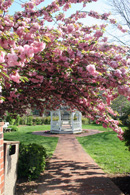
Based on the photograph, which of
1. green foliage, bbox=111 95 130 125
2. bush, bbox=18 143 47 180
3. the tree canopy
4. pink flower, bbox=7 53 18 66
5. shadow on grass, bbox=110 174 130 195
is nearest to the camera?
pink flower, bbox=7 53 18 66

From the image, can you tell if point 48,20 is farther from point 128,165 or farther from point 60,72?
point 128,165

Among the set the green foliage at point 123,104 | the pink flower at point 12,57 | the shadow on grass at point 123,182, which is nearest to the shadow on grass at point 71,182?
the shadow on grass at point 123,182

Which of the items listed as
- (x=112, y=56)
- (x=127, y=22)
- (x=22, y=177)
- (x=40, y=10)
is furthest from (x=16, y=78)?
(x=127, y=22)

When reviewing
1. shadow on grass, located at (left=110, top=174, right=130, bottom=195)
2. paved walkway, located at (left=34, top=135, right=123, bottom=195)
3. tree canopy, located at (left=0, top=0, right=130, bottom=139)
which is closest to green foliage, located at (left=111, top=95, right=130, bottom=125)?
paved walkway, located at (left=34, top=135, right=123, bottom=195)

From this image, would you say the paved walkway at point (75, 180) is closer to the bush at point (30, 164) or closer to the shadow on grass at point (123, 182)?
the shadow on grass at point (123, 182)

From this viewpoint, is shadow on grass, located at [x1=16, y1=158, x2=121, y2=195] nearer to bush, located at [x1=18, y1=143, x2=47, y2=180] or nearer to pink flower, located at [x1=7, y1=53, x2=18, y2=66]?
bush, located at [x1=18, y1=143, x2=47, y2=180]

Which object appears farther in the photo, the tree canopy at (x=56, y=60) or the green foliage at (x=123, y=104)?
the green foliage at (x=123, y=104)

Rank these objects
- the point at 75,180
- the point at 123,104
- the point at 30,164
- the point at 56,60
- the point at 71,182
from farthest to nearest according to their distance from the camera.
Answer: the point at 123,104 < the point at 30,164 < the point at 75,180 < the point at 71,182 < the point at 56,60

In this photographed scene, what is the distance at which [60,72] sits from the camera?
306 cm

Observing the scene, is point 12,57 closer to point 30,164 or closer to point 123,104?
point 30,164

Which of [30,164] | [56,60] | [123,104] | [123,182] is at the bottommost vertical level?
[123,182]

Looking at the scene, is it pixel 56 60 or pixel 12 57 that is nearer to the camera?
pixel 12 57

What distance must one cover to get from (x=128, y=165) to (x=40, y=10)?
5.58 m

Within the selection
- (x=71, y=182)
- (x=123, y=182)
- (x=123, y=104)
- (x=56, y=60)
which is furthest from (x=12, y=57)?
(x=123, y=104)
